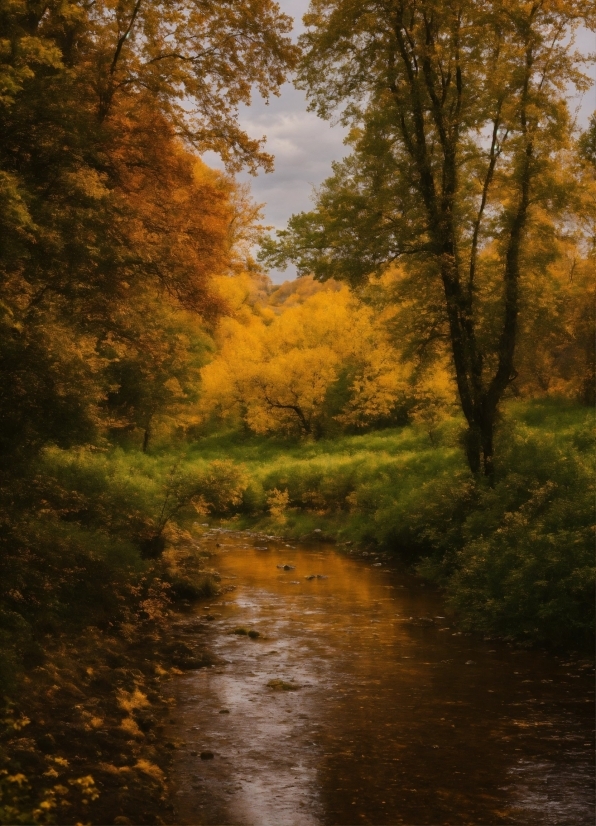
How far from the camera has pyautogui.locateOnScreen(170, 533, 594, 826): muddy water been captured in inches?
269

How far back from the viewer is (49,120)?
10.6 meters

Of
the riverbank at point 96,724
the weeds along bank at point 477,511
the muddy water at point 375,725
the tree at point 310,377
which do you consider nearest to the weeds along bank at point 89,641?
the riverbank at point 96,724

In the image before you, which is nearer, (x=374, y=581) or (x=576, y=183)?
(x=576, y=183)

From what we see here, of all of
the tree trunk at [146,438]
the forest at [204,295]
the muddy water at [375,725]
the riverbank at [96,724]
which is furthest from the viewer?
the tree trunk at [146,438]

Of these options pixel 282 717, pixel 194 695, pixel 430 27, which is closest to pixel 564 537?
pixel 282 717

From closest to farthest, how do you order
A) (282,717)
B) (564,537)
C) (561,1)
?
(282,717), (564,537), (561,1)

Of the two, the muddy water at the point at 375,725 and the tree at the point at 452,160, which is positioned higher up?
the tree at the point at 452,160

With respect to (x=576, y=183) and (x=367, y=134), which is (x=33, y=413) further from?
(x=576, y=183)

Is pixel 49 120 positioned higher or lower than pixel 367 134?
lower

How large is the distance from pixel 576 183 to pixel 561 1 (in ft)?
11.8

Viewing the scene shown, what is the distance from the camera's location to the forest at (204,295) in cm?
906

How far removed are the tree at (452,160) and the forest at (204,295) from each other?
0.21 feet

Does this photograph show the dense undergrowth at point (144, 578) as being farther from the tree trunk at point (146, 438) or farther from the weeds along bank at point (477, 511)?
the tree trunk at point (146, 438)

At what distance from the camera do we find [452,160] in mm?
16203
